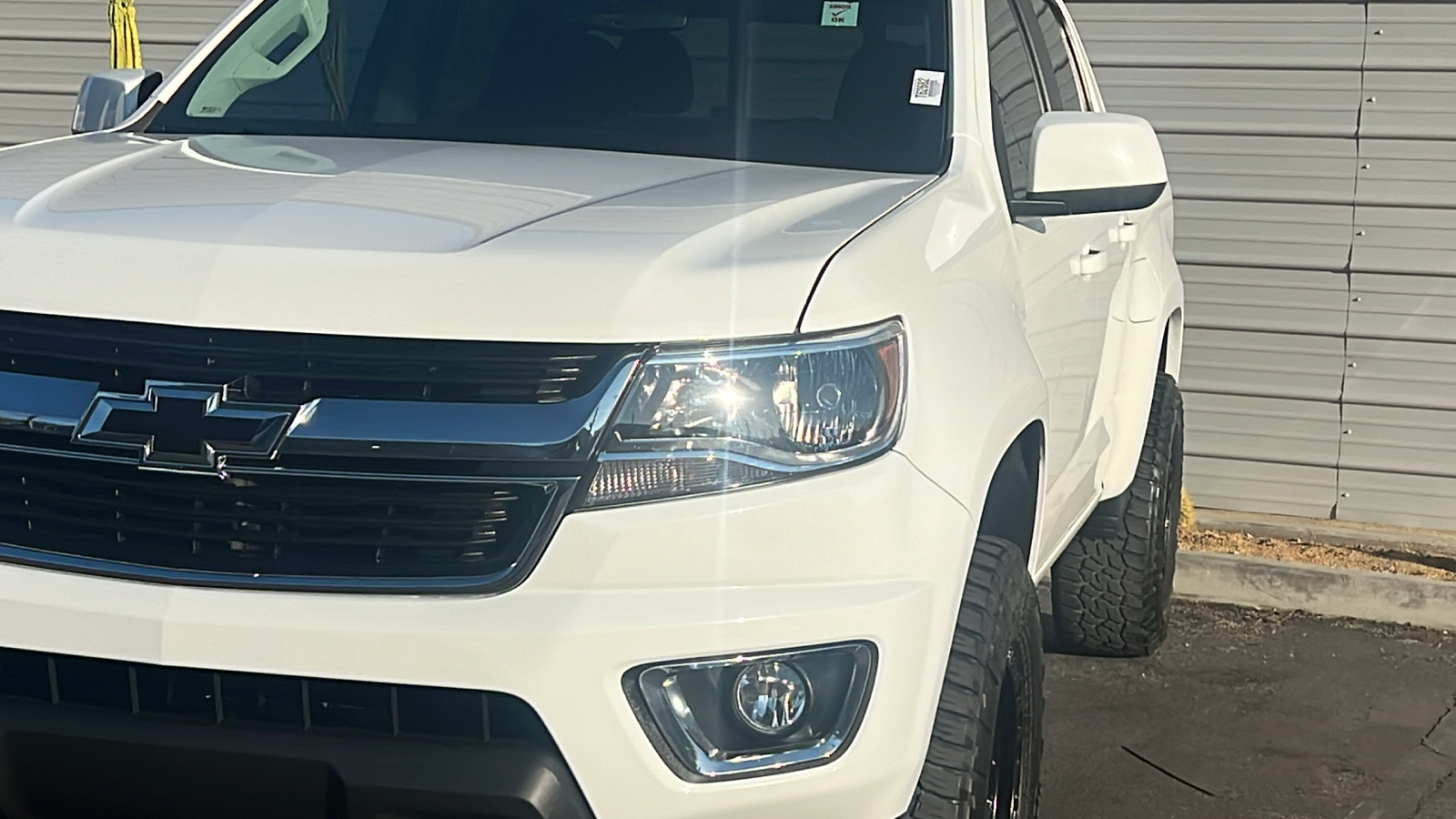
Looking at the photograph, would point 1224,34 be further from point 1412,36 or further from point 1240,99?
point 1412,36

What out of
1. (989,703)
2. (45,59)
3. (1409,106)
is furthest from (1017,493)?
(45,59)

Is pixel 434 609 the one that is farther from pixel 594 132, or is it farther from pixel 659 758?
pixel 594 132

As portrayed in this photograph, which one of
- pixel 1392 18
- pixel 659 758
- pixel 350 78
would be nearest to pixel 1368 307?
pixel 1392 18

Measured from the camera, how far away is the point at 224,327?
219cm

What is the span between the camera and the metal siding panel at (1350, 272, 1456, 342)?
20.6 feet

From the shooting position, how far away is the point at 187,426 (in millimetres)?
2209

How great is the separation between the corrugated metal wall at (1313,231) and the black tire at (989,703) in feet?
12.8

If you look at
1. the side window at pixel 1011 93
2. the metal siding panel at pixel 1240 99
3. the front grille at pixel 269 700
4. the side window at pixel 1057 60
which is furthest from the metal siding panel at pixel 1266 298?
the front grille at pixel 269 700

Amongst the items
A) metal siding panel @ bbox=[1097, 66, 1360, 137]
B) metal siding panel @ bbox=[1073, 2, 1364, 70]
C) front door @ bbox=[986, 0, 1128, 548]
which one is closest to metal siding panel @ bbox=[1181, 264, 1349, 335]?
metal siding panel @ bbox=[1097, 66, 1360, 137]

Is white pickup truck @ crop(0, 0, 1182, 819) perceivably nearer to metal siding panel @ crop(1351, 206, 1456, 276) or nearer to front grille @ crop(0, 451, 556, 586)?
front grille @ crop(0, 451, 556, 586)

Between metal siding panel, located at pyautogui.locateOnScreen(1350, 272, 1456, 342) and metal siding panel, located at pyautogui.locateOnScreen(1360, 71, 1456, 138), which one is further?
metal siding panel, located at pyautogui.locateOnScreen(1350, 272, 1456, 342)

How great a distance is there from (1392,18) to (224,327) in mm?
5125

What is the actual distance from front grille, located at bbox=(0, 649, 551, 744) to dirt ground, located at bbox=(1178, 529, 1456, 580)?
4.37 meters

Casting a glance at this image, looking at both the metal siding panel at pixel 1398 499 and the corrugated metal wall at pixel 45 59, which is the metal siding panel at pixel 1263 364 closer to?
the metal siding panel at pixel 1398 499
